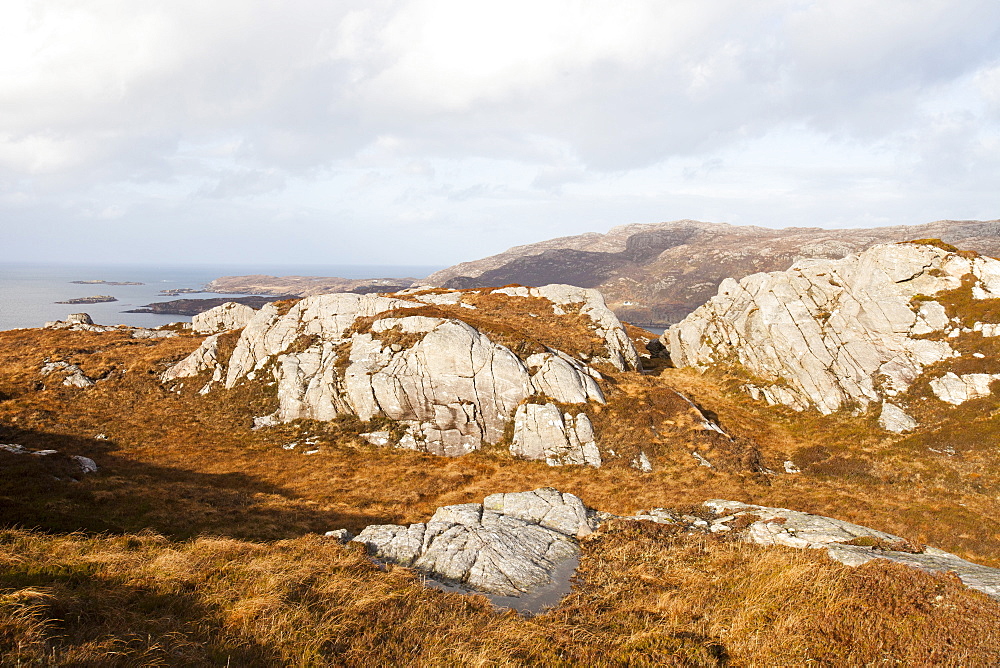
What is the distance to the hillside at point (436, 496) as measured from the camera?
947 cm

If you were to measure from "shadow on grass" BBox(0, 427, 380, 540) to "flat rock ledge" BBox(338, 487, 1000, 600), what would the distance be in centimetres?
599

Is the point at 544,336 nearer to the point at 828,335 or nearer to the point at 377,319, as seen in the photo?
the point at 377,319

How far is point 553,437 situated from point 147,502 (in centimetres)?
2578

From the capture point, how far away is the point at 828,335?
154 feet

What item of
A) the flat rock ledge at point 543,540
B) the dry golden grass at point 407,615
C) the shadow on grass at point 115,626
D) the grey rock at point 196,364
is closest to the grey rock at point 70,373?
the grey rock at point 196,364

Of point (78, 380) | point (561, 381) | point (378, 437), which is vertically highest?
point (78, 380)

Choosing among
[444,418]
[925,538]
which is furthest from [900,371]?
[444,418]

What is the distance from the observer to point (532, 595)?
13.6 m

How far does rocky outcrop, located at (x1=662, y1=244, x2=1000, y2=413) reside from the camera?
42.2 m

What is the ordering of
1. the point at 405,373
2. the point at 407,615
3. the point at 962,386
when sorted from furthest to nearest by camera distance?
the point at 405,373 → the point at 962,386 → the point at 407,615

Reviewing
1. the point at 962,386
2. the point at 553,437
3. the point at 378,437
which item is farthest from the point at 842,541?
the point at 962,386

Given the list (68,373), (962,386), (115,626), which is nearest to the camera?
(115,626)

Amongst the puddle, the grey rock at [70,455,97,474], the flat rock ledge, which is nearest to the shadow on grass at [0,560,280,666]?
the puddle

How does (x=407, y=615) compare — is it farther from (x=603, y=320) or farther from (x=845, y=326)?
(x=845, y=326)
